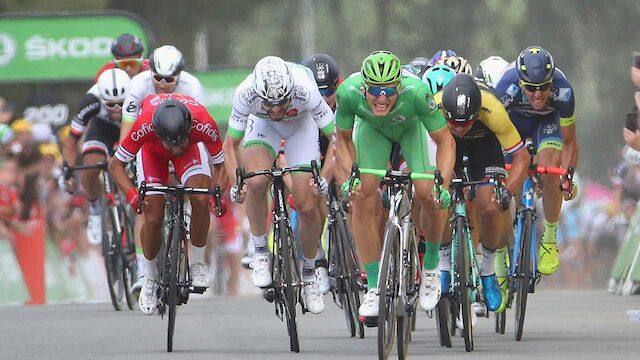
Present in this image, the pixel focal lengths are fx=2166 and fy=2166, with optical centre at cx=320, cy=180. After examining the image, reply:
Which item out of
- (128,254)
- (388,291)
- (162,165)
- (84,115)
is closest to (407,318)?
(388,291)

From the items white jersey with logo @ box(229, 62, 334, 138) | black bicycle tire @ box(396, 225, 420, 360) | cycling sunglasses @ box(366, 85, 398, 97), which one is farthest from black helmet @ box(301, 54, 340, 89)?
black bicycle tire @ box(396, 225, 420, 360)

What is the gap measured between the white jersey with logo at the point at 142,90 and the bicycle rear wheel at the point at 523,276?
3.63 m

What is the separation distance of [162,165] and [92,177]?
431 cm

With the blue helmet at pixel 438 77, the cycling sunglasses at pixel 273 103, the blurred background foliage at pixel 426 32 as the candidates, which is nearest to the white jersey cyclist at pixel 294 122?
the cycling sunglasses at pixel 273 103

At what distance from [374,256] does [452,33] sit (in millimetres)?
14564

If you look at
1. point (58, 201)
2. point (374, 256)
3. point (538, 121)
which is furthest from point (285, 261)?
point (58, 201)

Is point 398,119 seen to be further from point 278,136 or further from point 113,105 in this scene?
point 113,105

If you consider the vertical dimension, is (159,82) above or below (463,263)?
above

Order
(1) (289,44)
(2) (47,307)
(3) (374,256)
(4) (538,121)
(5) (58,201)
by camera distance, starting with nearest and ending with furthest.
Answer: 1. (3) (374,256)
2. (4) (538,121)
3. (2) (47,307)
4. (5) (58,201)
5. (1) (289,44)

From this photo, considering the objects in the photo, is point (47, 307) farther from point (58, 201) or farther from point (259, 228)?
point (259, 228)

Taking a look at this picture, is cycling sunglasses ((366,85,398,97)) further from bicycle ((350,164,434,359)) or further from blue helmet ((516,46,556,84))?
blue helmet ((516,46,556,84))

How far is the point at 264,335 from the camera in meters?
16.5

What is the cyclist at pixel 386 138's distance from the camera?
13.8 meters

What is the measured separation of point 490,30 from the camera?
28359mm
